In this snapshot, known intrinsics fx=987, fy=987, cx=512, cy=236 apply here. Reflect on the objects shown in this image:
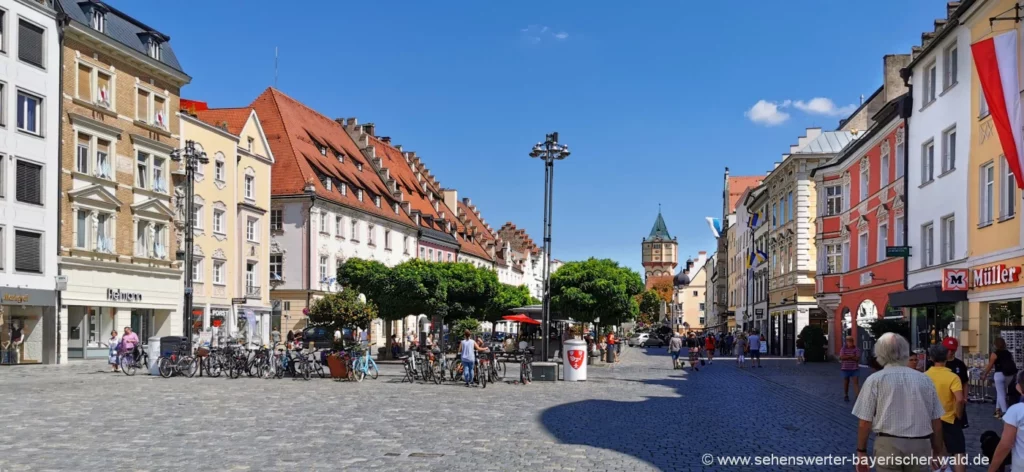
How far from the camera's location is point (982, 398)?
2325 centimetres

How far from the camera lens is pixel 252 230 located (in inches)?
2108

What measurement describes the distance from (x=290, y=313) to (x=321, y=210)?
647 cm

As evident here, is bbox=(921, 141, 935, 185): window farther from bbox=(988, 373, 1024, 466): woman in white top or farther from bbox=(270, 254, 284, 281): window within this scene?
bbox=(270, 254, 284, 281): window

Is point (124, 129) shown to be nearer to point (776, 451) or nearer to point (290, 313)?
point (290, 313)

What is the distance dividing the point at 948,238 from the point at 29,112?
31365 millimetres

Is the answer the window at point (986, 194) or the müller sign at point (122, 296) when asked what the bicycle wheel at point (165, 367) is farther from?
the window at point (986, 194)

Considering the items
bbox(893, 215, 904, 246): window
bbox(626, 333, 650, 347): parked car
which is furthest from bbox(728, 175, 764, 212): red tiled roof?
bbox(893, 215, 904, 246): window

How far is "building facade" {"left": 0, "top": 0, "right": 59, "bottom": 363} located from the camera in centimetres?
3438

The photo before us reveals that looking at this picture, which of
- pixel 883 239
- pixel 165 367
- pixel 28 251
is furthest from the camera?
pixel 883 239

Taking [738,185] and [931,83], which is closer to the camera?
[931,83]

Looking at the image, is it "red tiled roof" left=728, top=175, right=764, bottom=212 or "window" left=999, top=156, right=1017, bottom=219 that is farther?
"red tiled roof" left=728, top=175, right=764, bottom=212

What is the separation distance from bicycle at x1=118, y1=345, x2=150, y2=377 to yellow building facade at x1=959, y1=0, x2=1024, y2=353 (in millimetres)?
24705

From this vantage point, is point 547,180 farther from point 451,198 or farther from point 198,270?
point 451,198

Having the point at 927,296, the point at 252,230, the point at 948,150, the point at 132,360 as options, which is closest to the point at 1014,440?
the point at 927,296
